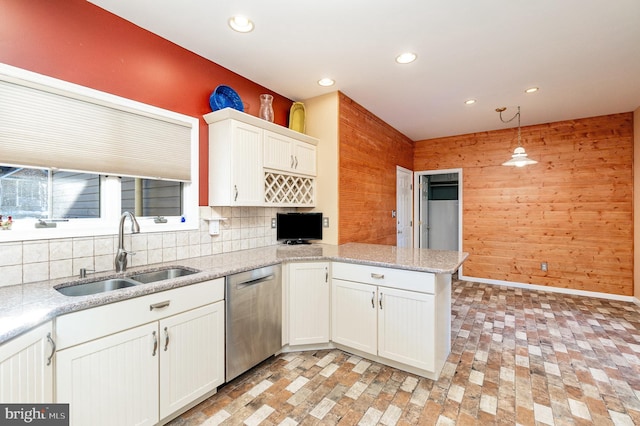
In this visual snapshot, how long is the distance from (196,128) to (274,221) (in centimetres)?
125

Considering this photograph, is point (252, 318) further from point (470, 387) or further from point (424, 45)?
point (424, 45)

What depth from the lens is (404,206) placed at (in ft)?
17.2

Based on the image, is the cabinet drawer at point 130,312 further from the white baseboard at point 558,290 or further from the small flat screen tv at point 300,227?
the white baseboard at point 558,290

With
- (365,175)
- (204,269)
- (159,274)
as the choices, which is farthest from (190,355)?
(365,175)

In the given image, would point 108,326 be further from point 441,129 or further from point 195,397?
point 441,129

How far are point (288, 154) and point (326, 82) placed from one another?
849mm

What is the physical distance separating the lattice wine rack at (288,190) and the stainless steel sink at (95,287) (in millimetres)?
1345

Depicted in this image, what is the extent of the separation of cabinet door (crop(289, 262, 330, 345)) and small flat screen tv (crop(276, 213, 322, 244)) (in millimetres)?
759

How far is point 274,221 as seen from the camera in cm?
324

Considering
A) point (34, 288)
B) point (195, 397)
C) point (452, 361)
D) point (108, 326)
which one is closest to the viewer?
point (108, 326)

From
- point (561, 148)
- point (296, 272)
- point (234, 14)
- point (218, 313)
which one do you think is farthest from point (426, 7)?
point (561, 148)

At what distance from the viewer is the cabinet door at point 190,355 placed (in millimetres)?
1663

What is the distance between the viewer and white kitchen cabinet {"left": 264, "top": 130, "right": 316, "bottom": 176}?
9.09 ft

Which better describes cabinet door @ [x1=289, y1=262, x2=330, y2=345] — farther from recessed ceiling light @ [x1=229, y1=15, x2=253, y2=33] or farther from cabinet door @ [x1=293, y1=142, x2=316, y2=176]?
recessed ceiling light @ [x1=229, y1=15, x2=253, y2=33]
